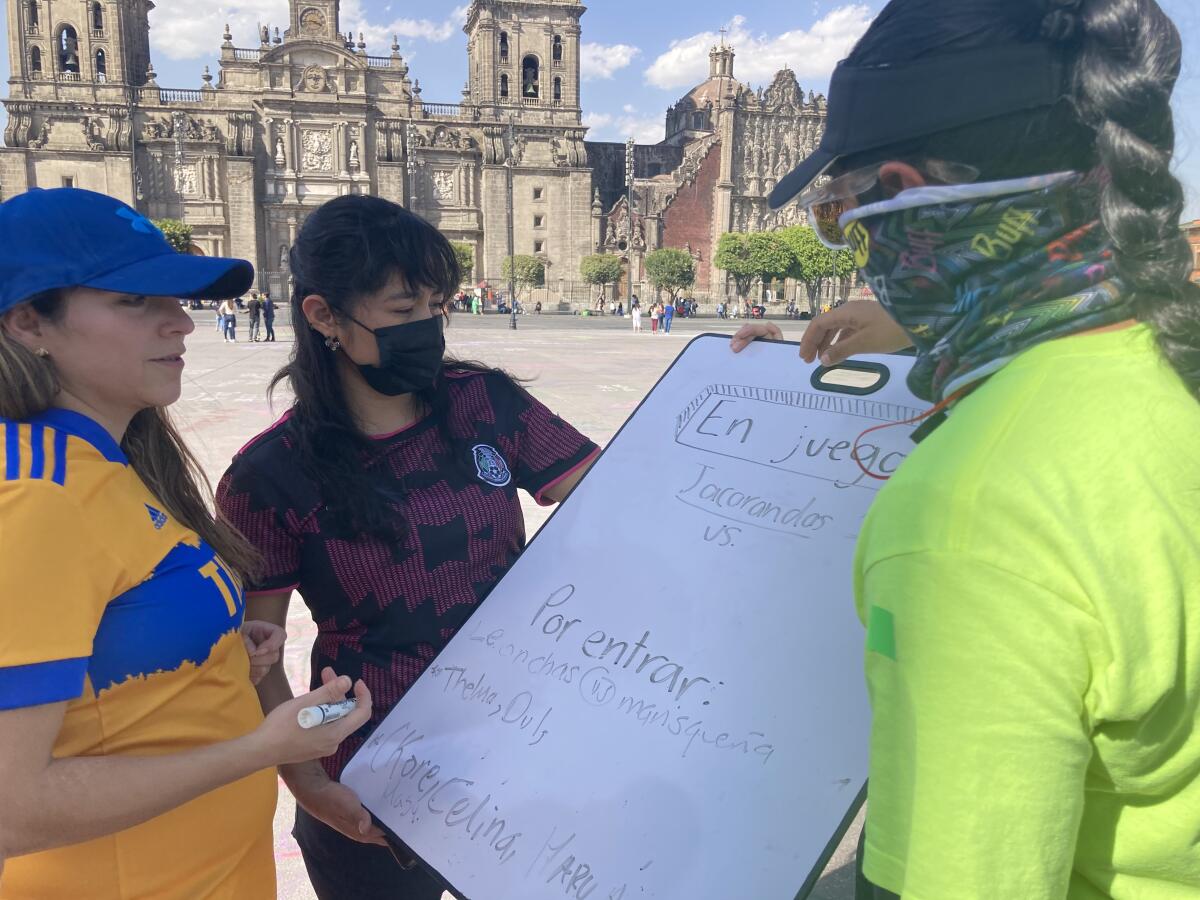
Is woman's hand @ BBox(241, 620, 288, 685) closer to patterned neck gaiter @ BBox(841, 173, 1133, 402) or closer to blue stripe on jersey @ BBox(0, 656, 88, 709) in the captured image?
blue stripe on jersey @ BBox(0, 656, 88, 709)

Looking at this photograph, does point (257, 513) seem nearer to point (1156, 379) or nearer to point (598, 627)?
point (598, 627)

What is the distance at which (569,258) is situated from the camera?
56.3 metres

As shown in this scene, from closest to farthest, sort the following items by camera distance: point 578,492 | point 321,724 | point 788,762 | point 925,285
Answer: point 925,285 < point 788,762 < point 321,724 < point 578,492

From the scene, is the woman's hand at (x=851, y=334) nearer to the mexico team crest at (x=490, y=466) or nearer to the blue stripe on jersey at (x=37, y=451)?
the mexico team crest at (x=490, y=466)

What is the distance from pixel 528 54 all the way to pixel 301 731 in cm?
6184

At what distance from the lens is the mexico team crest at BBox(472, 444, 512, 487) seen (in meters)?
1.97

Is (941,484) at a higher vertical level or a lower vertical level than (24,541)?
higher

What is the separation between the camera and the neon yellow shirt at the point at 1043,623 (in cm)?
70

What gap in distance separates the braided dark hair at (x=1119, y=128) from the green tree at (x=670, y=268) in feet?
169

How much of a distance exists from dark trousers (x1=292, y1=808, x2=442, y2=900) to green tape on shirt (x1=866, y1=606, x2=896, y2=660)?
4.80ft

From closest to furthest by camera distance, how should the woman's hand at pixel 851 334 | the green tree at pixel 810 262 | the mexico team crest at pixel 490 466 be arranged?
the woman's hand at pixel 851 334
the mexico team crest at pixel 490 466
the green tree at pixel 810 262

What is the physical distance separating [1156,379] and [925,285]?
0.26 m

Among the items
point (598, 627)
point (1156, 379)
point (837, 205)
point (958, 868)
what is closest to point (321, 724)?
point (598, 627)

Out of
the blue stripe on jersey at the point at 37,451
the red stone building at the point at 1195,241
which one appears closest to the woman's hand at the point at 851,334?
the red stone building at the point at 1195,241
